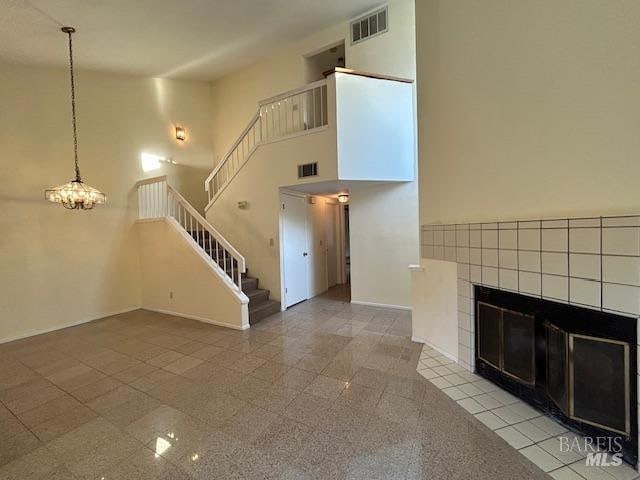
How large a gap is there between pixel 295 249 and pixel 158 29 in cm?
410

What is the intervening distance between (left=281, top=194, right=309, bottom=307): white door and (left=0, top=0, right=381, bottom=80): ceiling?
9.68 ft

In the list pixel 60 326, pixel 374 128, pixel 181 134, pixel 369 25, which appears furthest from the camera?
pixel 181 134

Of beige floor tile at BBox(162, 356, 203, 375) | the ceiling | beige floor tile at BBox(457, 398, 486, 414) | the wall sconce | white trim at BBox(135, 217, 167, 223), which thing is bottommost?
beige floor tile at BBox(162, 356, 203, 375)

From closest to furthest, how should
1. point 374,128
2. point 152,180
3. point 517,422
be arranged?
point 517,422 → point 374,128 → point 152,180

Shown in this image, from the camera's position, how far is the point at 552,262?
196 centimetres

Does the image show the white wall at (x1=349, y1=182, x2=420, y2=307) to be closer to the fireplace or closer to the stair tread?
the stair tread

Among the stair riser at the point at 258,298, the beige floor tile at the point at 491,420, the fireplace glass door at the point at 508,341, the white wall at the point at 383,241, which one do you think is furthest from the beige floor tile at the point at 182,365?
the white wall at the point at 383,241

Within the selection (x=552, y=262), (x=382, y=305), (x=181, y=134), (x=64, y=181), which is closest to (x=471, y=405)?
(x=552, y=262)

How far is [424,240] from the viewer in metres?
3.39

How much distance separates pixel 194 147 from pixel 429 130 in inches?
226

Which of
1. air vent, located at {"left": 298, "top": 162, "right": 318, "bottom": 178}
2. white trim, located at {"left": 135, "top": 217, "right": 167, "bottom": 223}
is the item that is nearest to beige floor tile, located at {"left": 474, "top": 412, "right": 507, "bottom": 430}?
air vent, located at {"left": 298, "top": 162, "right": 318, "bottom": 178}

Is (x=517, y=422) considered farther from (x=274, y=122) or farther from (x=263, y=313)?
(x=274, y=122)

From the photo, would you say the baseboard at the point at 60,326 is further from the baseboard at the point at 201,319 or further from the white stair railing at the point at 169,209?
the white stair railing at the point at 169,209

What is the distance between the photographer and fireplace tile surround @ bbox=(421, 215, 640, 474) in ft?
5.29
